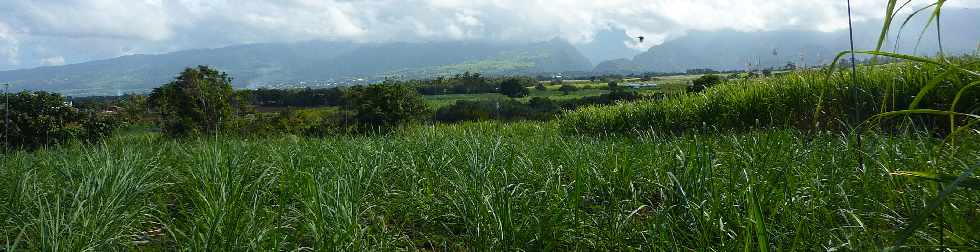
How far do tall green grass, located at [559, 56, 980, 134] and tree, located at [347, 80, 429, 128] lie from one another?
13.9 meters

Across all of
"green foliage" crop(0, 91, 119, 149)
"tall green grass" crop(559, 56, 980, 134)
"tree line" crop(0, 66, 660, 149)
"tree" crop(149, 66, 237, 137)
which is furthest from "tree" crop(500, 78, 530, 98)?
"tall green grass" crop(559, 56, 980, 134)

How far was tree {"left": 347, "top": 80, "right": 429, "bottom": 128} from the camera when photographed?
22591 millimetres

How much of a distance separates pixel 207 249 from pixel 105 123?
17.3 meters

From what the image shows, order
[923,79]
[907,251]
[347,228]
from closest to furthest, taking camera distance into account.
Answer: [907,251] → [347,228] → [923,79]

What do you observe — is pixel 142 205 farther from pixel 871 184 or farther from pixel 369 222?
pixel 871 184

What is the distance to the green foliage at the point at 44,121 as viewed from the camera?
46.7 ft

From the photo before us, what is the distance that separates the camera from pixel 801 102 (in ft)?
20.9

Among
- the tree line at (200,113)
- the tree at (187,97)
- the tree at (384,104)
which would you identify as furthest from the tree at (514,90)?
the tree at (187,97)

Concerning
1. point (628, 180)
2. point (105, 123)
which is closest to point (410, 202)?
point (628, 180)

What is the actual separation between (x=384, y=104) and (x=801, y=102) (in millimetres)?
18347

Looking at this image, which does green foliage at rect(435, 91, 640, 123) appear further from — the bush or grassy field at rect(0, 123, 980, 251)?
grassy field at rect(0, 123, 980, 251)

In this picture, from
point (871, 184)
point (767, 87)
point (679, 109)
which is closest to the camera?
point (871, 184)

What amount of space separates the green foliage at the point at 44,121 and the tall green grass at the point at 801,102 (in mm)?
13157

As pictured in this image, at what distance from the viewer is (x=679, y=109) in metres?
8.10
